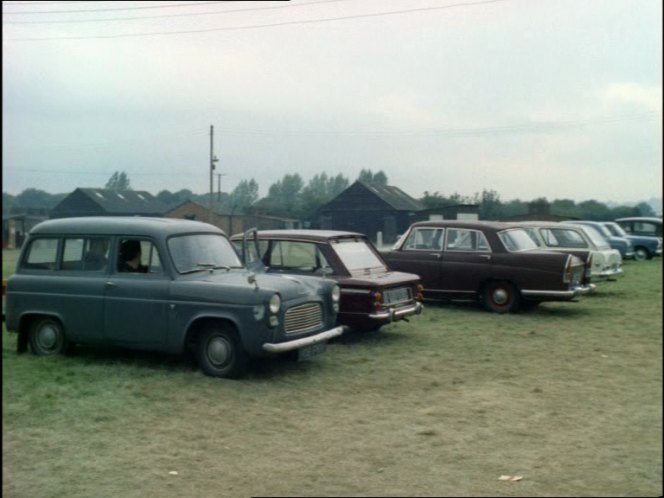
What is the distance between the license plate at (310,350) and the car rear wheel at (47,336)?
6.04 ft

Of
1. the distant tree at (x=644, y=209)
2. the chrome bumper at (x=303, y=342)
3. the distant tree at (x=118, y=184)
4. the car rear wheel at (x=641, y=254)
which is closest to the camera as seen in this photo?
the distant tree at (x=118, y=184)

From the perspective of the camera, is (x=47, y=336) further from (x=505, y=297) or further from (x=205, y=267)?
(x=505, y=297)

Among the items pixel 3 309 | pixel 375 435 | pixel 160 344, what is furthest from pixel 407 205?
pixel 375 435

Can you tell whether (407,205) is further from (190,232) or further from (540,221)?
(190,232)

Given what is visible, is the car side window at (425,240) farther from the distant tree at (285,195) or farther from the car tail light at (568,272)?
the car tail light at (568,272)

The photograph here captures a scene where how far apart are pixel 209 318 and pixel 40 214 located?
8.26 ft

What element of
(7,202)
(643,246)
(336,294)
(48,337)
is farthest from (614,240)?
(7,202)

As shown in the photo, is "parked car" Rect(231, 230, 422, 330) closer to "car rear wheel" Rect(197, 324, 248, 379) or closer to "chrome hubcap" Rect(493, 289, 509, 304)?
"chrome hubcap" Rect(493, 289, 509, 304)

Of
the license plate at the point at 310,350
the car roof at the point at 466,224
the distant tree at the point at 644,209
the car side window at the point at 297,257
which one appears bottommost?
the license plate at the point at 310,350

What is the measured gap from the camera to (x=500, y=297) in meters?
2.67

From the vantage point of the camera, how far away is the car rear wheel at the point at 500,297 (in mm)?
2529

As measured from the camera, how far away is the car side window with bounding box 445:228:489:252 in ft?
6.47

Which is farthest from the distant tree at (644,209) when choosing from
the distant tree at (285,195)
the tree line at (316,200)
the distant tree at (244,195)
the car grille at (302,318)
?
the car grille at (302,318)

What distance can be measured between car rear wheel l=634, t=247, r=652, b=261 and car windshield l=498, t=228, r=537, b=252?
1221 mm
